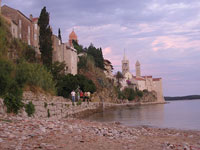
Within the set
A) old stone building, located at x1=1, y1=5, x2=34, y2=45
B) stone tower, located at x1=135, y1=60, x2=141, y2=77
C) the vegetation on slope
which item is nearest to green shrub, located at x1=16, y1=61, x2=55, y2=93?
the vegetation on slope

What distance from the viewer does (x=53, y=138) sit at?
7.32 m

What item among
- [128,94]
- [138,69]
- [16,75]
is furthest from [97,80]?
[138,69]

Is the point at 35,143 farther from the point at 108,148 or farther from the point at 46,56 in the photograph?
the point at 46,56

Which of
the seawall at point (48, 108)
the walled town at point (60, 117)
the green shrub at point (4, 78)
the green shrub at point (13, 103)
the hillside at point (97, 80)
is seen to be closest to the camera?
the walled town at point (60, 117)

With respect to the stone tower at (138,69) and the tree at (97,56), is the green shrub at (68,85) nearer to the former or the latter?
the tree at (97,56)

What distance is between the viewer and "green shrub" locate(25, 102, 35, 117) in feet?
46.0

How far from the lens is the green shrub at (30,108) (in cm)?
1402

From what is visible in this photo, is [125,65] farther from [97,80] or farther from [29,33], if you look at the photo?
[29,33]

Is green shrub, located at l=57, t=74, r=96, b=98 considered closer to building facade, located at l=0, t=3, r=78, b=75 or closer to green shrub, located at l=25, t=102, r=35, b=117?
building facade, located at l=0, t=3, r=78, b=75

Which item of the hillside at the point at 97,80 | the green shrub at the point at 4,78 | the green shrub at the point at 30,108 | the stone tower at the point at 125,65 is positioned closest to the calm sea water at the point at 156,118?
the green shrub at the point at 30,108

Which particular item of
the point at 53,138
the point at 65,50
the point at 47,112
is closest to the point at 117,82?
the point at 65,50

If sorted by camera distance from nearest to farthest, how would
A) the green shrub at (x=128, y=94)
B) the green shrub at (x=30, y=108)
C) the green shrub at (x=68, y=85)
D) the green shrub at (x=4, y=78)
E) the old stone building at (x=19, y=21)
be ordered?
1. the green shrub at (x=30, y=108)
2. the green shrub at (x=4, y=78)
3. the green shrub at (x=68, y=85)
4. the old stone building at (x=19, y=21)
5. the green shrub at (x=128, y=94)

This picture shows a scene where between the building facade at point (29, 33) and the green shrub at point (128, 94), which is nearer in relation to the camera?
the building facade at point (29, 33)

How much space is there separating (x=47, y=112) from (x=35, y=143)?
1058 centimetres
